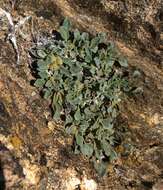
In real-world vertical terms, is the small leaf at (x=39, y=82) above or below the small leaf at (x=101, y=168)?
above

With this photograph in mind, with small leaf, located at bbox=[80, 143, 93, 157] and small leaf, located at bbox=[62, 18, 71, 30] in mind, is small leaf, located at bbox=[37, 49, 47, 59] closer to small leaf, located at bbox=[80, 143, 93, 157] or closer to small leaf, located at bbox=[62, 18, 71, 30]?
small leaf, located at bbox=[62, 18, 71, 30]

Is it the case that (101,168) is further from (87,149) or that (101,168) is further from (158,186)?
(158,186)

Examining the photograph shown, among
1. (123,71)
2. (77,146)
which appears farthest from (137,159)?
(123,71)

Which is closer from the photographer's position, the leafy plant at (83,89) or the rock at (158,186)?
the rock at (158,186)

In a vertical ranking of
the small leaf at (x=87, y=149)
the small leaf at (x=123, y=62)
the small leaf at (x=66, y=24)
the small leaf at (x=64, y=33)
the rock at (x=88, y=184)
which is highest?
the small leaf at (x=66, y=24)

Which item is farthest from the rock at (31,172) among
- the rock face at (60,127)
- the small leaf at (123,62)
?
the small leaf at (123,62)

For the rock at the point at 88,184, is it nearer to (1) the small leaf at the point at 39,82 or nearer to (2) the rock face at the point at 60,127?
(2) the rock face at the point at 60,127

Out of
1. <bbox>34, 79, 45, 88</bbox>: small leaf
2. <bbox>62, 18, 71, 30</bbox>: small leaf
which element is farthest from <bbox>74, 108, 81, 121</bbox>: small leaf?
<bbox>62, 18, 71, 30</bbox>: small leaf
